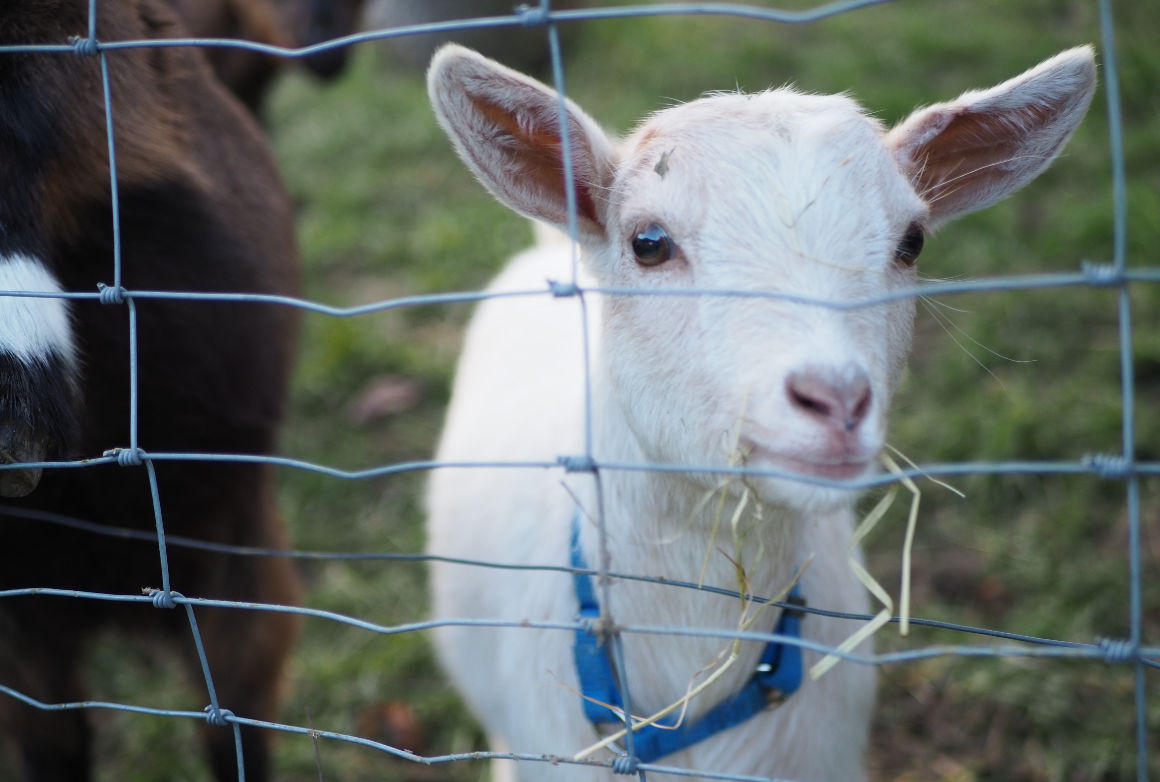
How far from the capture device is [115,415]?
2262 millimetres

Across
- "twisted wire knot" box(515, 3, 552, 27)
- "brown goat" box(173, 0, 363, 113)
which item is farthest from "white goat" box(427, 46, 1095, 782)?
"brown goat" box(173, 0, 363, 113)

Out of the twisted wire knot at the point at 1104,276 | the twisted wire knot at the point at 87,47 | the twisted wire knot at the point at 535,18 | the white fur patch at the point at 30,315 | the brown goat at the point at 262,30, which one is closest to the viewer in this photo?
the twisted wire knot at the point at 1104,276

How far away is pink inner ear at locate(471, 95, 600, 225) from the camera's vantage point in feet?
6.30

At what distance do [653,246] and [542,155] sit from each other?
31 centimetres

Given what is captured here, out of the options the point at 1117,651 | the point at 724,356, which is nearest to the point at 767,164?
the point at 724,356

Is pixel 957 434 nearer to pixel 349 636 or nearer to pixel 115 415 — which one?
pixel 349 636

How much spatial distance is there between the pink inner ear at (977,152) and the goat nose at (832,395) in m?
0.69

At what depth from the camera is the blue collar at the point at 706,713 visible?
1.99 meters

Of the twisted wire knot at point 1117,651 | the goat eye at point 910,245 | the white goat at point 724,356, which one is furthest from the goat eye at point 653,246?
the twisted wire knot at point 1117,651

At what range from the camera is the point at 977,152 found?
2066 millimetres

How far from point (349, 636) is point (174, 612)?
1159mm

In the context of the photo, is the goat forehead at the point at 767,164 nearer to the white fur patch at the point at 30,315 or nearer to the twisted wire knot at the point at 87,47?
the twisted wire knot at the point at 87,47

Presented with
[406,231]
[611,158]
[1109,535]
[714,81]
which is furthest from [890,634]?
[714,81]

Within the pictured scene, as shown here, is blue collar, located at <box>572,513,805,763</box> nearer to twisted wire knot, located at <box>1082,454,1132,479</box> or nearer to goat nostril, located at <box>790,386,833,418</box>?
goat nostril, located at <box>790,386,833,418</box>
